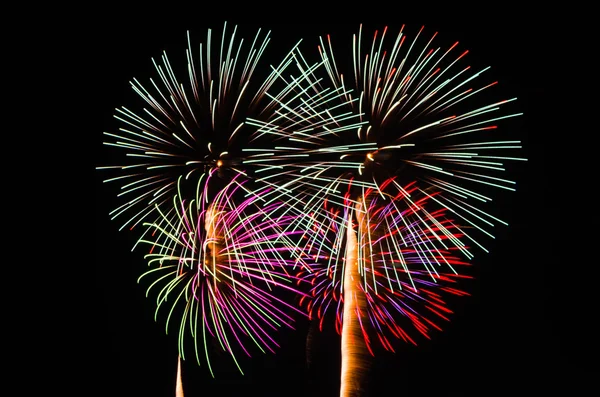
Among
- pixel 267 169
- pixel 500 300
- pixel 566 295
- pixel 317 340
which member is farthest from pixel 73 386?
pixel 566 295

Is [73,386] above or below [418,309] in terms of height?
below

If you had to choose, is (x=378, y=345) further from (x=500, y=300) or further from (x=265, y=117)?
(x=500, y=300)

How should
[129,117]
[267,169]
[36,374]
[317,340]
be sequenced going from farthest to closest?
[36,374] < [317,340] < [129,117] < [267,169]

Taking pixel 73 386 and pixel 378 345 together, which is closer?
pixel 378 345

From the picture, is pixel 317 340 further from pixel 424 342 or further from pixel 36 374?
pixel 36 374

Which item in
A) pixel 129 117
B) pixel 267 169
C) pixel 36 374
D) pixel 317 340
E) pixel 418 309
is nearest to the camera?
pixel 267 169

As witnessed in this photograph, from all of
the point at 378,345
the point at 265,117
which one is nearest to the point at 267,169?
the point at 265,117

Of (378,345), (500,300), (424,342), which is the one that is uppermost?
(500,300)

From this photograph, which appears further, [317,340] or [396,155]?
[317,340]

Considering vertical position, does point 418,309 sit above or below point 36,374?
above
